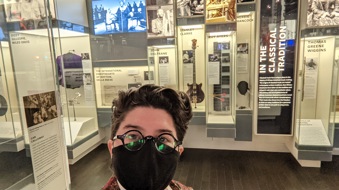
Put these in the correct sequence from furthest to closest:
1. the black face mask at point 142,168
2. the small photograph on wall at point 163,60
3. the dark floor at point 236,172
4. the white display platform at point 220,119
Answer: the small photograph on wall at point 163,60
the white display platform at point 220,119
the dark floor at point 236,172
the black face mask at point 142,168

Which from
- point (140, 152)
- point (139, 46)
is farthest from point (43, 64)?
point (139, 46)

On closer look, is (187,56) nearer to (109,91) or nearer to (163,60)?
(163,60)

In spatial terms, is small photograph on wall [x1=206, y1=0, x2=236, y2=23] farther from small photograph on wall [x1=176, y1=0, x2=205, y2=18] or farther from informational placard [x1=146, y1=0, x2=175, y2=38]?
informational placard [x1=146, y1=0, x2=175, y2=38]

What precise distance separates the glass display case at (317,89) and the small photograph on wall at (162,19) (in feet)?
7.67

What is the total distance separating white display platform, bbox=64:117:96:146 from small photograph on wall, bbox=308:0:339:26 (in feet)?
15.0

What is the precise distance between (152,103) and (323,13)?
368cm

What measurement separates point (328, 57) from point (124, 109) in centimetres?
396

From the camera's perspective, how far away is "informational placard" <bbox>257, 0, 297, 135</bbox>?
12.0 feet

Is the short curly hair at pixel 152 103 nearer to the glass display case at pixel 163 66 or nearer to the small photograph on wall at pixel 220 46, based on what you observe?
the small photograph on wall at pixel 220 46

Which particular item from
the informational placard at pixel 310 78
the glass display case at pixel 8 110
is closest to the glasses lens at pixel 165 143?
the glass display case at pixel 8 110

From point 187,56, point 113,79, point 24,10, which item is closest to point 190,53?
point 187,56

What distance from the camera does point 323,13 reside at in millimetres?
3328

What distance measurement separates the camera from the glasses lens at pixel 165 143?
1002 millimetres

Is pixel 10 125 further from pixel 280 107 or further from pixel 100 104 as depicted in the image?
pixel 280 107
